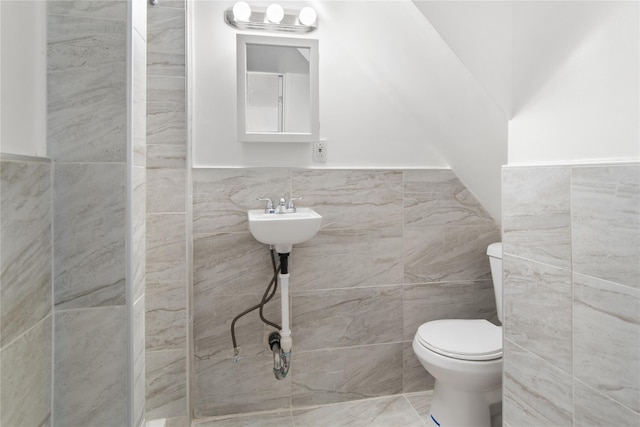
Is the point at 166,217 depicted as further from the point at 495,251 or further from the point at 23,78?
the point at 495,251

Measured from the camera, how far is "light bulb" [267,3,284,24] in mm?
1810

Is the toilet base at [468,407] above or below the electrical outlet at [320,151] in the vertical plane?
below

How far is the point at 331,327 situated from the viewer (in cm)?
198

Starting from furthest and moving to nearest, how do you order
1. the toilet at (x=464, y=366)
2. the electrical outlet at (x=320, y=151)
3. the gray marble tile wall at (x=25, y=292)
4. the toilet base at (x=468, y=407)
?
the electrical outlet at (x=320, y=151) < the toilet base at (x=468, y=407) < the toilet at (x=464, y=366) < the gray marble tile wall at (x=25, y=292)

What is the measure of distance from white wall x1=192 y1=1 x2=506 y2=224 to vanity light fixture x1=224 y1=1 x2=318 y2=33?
0.20 ft

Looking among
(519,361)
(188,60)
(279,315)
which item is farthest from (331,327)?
(188,60)

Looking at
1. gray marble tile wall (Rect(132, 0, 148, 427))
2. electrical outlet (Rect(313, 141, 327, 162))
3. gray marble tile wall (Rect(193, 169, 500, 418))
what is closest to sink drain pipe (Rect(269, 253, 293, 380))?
gray marble tile wall (Rect(193, 169, 500, 418))

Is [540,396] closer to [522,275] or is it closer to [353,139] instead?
[522,275]

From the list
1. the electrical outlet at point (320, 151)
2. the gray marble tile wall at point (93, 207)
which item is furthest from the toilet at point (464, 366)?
the gray marble tile wall at point (93, 207)

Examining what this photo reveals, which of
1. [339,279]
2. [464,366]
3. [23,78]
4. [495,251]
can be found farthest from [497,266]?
[23,78]

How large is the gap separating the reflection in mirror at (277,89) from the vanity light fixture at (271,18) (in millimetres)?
60

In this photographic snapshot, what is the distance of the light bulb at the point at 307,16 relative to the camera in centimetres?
186

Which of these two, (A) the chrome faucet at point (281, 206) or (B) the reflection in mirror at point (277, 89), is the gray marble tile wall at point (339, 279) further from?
(B) the reflection in mirror at point (277, 89)

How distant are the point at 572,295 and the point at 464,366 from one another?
700mm
